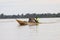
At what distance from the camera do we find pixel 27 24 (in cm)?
4653

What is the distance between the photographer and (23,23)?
46375 mm

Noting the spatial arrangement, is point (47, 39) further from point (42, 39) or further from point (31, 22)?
point (31, 22)

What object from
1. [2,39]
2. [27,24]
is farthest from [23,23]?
[2,39]

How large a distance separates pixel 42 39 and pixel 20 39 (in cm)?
170

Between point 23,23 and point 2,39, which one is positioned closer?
point 2,39

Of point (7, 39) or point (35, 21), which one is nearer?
point (7, 39)

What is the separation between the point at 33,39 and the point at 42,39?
0.70 metres

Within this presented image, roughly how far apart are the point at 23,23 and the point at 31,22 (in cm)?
130

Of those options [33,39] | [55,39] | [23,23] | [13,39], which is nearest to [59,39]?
[55,39]

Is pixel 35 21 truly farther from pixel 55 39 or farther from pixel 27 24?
pixel 55 39

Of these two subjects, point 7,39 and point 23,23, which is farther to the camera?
point 23,23

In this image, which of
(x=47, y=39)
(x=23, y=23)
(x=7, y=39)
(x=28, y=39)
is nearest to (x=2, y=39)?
(x=7, y=39)

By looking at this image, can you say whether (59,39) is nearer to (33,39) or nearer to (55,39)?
(55,39)

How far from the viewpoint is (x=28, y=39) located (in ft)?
75.2
